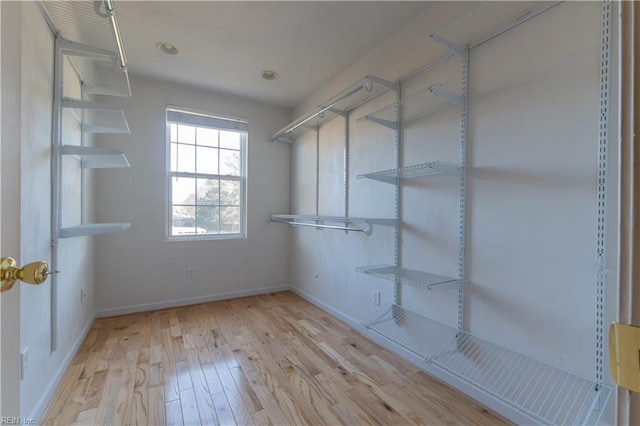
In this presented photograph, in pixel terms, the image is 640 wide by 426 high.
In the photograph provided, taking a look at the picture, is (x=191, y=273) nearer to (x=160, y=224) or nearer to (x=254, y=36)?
(x=160, y=224)

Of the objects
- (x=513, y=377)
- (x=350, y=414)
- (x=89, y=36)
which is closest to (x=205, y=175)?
(x=89, y=36)

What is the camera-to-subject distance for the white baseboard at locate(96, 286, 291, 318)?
2.88 metres

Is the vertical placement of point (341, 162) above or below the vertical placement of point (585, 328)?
above

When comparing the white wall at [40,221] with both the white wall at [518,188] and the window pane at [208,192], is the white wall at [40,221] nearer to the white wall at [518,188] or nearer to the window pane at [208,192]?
the window pane at [208,192]

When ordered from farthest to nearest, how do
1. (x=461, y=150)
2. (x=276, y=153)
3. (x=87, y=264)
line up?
(x=276, y=153) < (x=87, y=264) < (x=461, y=150)

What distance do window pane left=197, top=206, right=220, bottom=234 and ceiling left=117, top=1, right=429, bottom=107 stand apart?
1.43 m

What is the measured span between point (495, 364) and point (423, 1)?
7.40 ft

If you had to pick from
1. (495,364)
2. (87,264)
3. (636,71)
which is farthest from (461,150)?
(87,264)

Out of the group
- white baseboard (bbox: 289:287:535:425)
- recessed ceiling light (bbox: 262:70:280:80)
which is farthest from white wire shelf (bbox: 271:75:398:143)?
white baseboard (bbox: 289:287:535:425)

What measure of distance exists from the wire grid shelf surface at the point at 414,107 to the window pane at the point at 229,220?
85.1 inches

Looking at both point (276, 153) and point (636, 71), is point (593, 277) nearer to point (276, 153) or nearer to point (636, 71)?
point (636, 71)

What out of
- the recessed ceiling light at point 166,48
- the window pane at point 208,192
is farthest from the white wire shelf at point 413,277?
the recessed ceiling light at point 166,48

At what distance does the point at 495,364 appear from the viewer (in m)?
1.54

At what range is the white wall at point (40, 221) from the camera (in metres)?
1.34
